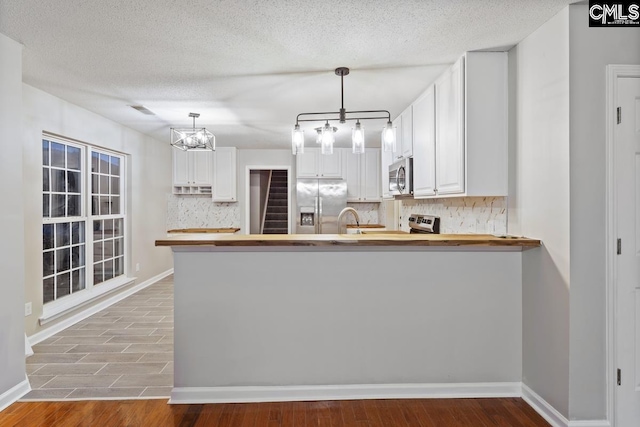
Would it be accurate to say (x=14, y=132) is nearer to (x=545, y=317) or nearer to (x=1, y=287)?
(x=1, y=287)

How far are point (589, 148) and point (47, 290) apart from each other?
4.65 m

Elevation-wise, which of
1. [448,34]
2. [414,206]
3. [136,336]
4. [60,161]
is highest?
[448,34]

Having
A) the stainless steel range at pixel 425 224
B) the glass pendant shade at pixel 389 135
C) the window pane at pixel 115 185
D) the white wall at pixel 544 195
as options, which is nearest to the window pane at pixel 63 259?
the window pane at pixel 115 185

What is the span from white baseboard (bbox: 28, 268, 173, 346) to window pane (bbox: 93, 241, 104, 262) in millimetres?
525

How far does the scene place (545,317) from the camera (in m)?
2.12

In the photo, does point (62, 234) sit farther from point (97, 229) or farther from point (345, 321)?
point (345, 321)

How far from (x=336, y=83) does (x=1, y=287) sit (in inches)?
111

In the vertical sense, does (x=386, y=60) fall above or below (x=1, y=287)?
above

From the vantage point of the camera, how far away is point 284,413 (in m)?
2.16

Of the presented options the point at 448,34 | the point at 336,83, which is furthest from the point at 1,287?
the point at 448,34

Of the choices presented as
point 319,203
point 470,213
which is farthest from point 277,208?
point 470,213

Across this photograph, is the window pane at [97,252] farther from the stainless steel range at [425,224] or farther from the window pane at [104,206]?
the stainless steel range at [425,224]

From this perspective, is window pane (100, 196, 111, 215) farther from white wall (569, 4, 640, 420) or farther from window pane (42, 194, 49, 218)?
white wall (569, 4, 640, 420)

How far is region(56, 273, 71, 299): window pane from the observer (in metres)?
3.75
